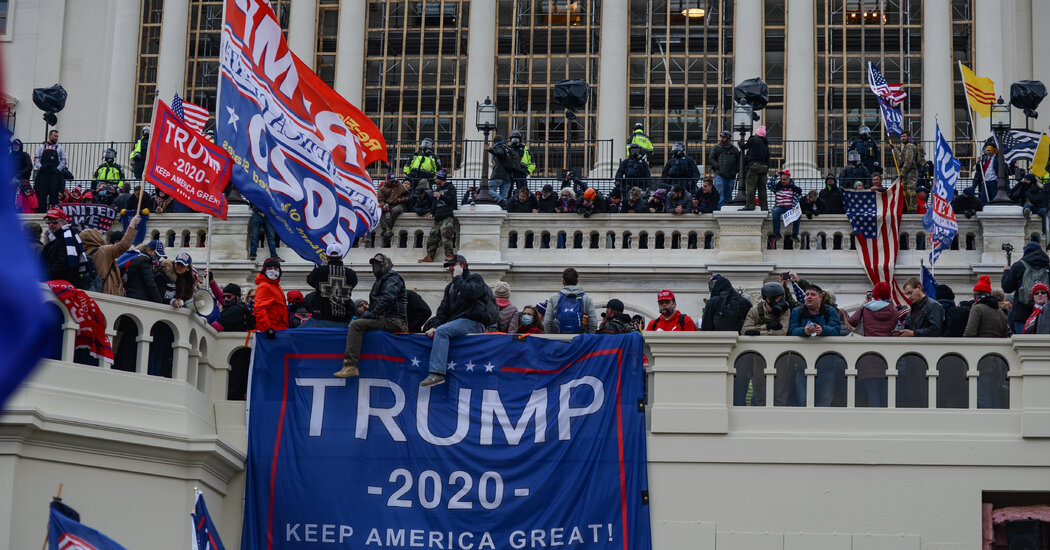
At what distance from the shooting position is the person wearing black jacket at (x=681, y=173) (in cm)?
3097

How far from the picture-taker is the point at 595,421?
15.7 meters

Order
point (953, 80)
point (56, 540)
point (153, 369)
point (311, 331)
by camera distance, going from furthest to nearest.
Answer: point (953, 80)
point (311, 331)
point (153, 369)
point (56, 540)

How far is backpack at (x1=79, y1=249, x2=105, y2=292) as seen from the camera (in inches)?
609

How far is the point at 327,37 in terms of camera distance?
4862 centimetres

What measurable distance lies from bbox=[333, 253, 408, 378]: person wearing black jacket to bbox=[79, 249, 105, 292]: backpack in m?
2.39

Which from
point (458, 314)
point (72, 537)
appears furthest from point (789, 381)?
point (72, 537)

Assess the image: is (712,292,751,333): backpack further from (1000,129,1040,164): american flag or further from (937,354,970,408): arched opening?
(1000,129,1040,164): american flag

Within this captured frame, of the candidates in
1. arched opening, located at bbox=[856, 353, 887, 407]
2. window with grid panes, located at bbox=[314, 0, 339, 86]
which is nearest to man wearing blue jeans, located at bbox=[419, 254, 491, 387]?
arched opening, located at bbox=[856, 353, 887, 407]

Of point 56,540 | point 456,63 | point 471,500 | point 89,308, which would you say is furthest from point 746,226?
point 456,63

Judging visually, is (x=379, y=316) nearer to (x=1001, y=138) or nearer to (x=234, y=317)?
(x=234, y=317)

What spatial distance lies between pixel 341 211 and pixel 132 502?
4.74 m

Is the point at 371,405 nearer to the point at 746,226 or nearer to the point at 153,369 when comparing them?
the point at 153,369

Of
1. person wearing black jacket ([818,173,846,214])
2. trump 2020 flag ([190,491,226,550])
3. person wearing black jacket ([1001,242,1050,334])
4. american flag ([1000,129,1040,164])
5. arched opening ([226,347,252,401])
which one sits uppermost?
american flag ([1000,129,1040,164])

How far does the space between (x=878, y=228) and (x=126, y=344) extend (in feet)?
52.0
